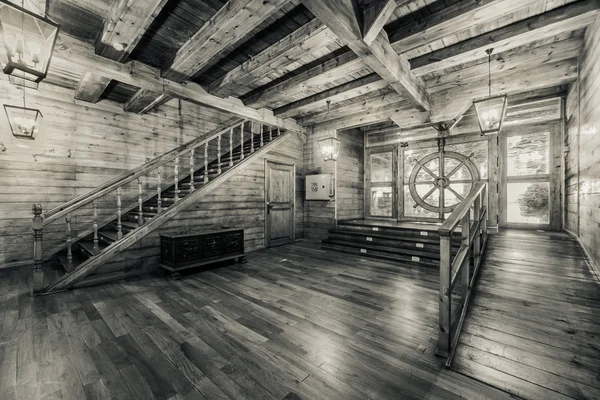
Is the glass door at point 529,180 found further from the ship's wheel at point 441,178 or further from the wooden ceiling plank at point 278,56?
the wooden ceiling plank at point 278,56

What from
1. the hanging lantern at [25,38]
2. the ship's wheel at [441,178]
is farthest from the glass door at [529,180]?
the hanging lantern at [25,38]

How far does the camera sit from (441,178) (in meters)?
Result: 6.46

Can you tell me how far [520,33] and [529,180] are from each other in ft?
12.3

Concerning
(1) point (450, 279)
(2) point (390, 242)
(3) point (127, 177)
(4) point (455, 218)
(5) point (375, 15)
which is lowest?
(2) point (390, 242)

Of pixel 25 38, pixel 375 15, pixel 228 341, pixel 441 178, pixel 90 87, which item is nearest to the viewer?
pixel 25 38

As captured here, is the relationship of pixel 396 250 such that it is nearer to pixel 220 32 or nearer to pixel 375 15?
pixel 375 15

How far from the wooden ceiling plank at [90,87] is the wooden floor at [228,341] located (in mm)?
3140

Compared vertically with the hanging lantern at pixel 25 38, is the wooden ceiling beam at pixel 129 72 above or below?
above

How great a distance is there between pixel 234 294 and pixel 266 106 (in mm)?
4207

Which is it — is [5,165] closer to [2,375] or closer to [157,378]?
[2,375]

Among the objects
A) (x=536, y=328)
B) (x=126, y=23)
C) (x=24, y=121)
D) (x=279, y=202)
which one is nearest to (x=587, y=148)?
(x=536, y=328)

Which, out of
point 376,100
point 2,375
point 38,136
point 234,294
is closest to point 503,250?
point 376,100

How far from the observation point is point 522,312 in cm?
238

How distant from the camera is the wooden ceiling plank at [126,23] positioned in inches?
99.9
